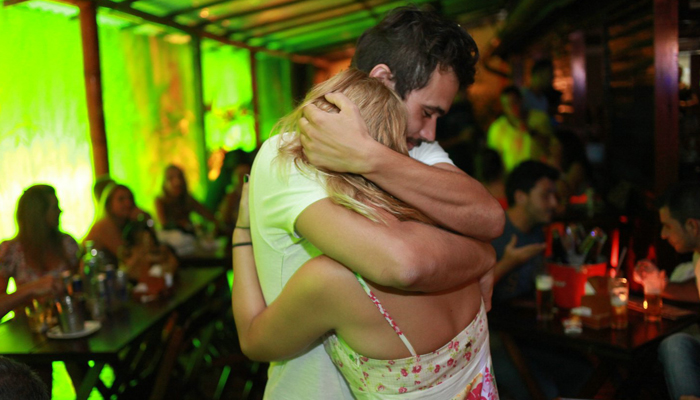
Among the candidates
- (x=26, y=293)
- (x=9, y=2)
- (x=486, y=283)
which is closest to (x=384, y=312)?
(x=486, y=283)

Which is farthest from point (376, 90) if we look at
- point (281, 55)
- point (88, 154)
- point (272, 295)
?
point (281, 55)

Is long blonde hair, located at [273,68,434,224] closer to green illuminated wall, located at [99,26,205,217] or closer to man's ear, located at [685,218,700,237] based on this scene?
man's ear, located at [685,218,700,237]

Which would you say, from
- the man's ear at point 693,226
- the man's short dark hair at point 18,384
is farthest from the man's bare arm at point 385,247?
the man's ear at point 693,226

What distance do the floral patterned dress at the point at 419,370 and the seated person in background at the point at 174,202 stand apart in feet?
14.3

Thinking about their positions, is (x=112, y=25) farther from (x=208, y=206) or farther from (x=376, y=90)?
(x=376, y=90)

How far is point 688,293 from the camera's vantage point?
110 inches

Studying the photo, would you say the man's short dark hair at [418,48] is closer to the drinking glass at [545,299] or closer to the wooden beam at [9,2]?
the drinking glass at [545,299]

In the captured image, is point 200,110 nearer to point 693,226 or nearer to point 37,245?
point 37,245

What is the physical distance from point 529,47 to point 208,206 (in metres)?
6.41

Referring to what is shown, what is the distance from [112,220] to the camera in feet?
13.3

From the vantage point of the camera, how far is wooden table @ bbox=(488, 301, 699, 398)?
2.28 meters

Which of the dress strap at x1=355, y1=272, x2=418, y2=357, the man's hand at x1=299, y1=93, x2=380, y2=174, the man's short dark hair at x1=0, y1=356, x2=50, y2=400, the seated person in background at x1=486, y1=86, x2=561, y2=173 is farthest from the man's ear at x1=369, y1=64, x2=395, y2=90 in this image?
the seated person in background at x1=486, y1=86, x2=561, y2=173

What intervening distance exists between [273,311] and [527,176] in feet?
8.20

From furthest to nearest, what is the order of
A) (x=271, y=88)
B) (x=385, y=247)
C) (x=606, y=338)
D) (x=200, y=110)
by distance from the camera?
(x=271, y=88)
(x=200, y=110)
(x=606, y=338)
(x=385, y=247)
